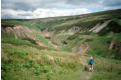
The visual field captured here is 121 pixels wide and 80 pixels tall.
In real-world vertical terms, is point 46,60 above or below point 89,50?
above

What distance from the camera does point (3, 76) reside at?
365 inches

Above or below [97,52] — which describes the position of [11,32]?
above

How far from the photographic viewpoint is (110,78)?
1277cm

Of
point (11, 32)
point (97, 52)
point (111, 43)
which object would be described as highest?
point (11, 32)

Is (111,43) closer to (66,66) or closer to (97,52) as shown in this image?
(97,52)

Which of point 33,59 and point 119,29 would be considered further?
point 119,29

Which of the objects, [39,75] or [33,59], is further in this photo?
[33,59]

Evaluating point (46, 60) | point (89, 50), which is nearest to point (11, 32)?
point (89, 50)

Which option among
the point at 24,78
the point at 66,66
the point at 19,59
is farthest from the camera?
the point at 66,66

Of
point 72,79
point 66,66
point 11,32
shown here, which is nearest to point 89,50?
point 11,32

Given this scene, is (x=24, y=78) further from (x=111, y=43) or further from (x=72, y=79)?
(x=111, y=43)

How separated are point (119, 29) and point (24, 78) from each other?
2186 inches

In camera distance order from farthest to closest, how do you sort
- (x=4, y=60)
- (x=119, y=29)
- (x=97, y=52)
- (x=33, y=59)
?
(x=119, y=29)
(x=97, y=52)
(x=33, y=59)
(x=4, y=60)

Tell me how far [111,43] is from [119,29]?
42.7 feet
